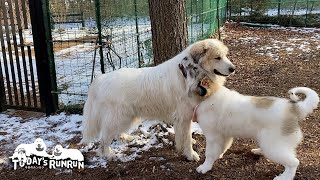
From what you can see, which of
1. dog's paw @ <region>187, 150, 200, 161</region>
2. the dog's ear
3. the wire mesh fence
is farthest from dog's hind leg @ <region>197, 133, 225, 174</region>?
the wire mesh fence

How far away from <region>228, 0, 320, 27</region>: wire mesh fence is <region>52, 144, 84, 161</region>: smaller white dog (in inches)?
537

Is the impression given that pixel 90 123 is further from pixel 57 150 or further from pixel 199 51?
pixel 199 51

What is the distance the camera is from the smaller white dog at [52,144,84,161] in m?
4.31

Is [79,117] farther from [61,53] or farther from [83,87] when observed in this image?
[61,53]

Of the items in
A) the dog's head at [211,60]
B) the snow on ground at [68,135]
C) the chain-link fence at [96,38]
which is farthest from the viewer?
the chain-link fence at [96,38]

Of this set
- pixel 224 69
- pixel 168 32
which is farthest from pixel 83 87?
pixel 224 69

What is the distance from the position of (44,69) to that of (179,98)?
2.73 meters

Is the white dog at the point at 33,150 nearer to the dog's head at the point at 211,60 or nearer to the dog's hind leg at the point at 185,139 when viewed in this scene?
the dog's hind leg at the point at 185,139

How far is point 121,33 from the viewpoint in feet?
24.0

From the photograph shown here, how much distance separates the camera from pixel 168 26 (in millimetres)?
5184

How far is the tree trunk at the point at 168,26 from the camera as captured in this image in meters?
5.12

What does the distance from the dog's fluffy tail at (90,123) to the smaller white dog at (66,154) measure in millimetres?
223

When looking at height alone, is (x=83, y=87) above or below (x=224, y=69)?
below

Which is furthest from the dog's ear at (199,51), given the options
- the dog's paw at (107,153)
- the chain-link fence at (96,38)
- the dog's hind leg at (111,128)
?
the chain-link fence at (96,38)
